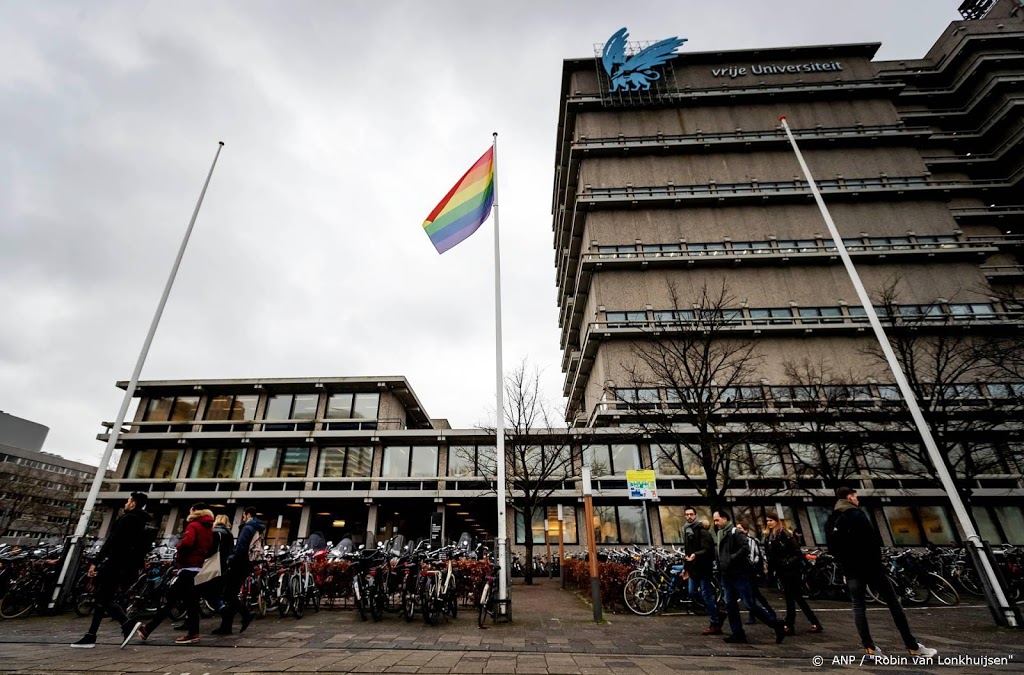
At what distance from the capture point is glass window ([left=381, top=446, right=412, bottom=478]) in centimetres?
2747

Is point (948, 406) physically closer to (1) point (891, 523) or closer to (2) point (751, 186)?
(1) point (891, 523)

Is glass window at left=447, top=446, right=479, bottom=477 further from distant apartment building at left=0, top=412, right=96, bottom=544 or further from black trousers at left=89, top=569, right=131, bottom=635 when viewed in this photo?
distant apartment building at left=0, top=412, right=96, bottom=544

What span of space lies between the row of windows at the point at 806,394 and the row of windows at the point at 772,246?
1122 centimetres

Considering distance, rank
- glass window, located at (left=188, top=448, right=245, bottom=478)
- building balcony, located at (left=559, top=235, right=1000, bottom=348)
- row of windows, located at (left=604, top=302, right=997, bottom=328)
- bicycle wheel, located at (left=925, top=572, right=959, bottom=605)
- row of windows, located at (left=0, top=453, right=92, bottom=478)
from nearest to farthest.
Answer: bicycle wheel, located at (left=925, top=572, right=959, bottom=605) < glass window, located at (left=188, top=448, right=245, bottom=478) < row of windows, located at (left=604, top=302, right=997, bottom=328) < building balcony, located at (left=559, top=235, right=1000, bottom=348) < row of windows, located at (left=0, top=453, right=92, bottom=478)

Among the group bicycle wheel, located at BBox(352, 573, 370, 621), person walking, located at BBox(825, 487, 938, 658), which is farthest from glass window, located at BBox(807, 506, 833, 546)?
bicycle wheel, located at BBox(352, 573, 370, 621)

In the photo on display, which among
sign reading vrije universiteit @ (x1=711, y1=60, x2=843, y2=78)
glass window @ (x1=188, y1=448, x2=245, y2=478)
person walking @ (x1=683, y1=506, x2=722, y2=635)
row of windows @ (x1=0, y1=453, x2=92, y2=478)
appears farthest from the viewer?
row of windows @ (x1=0, y1=453, x2=92, y2=478)

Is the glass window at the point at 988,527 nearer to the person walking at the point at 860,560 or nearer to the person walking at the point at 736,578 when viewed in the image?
the person walking at the point at 736,578

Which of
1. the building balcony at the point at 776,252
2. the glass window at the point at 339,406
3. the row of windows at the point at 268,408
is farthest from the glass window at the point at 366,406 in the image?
the building balcony at the point at 776,252

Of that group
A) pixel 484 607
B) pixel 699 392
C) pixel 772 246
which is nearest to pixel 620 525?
pixel 699 392

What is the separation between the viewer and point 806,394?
2159cm

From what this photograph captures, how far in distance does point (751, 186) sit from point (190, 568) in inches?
1607

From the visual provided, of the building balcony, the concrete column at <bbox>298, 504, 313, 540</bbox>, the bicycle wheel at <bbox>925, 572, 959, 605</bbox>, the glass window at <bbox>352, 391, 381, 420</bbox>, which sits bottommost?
the bicycle wheel at <bbox>925, 572, 959, 605</bbox>

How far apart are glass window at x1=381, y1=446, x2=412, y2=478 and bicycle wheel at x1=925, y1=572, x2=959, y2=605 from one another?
23.2 m

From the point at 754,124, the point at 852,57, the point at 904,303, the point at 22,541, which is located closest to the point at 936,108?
the point at 852,57
